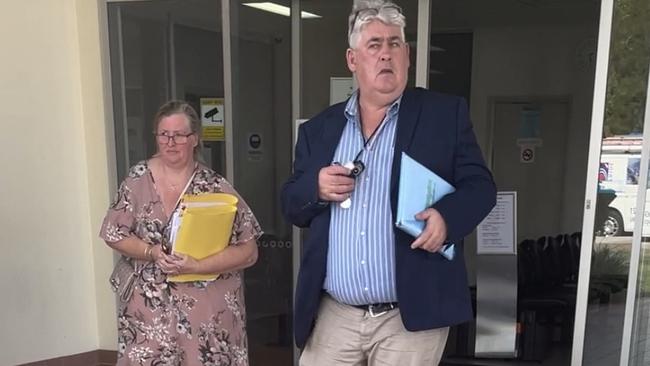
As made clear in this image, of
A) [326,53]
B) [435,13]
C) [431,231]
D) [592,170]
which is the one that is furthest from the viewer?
[435,13]

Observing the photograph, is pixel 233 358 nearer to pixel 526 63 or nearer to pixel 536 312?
pixel 536 312

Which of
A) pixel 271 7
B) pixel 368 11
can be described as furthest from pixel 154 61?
pixel 368 11

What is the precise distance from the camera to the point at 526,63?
6820 millimetres

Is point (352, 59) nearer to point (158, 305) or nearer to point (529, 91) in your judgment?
point (158, 305)

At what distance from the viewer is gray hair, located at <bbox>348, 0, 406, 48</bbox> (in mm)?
1684

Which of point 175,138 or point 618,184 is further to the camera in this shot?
point 618,184

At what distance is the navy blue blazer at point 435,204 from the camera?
1.64 m

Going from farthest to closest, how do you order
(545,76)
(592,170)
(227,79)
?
1. (545,76)
2. (227,79)
3. (592,170)

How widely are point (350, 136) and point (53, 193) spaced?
261 cm

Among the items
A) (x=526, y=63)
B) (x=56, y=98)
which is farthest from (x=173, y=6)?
(x=526, y=63)

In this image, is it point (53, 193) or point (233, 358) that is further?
point (53, 193)

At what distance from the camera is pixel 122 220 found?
7.61 feet

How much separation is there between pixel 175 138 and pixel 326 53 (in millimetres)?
3062

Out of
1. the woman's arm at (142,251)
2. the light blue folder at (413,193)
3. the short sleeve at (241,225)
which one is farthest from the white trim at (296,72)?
the light blue folder at (413,193)
